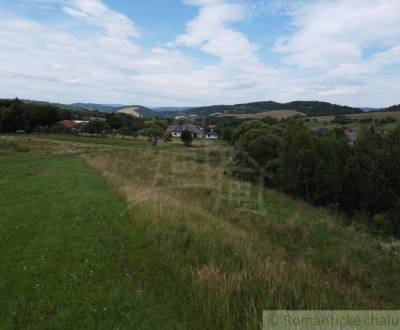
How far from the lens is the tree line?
23703mm

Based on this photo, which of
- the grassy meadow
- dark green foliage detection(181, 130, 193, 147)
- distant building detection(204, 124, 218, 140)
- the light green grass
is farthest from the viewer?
distant building detection(204, 124, 218, 140)

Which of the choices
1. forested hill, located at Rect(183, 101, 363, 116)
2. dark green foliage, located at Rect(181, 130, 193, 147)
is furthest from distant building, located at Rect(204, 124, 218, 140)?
forested hill, located at Rect(183, 101, 363, 116)

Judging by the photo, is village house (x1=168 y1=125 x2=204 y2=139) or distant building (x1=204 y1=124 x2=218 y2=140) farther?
distant building (x1=204 y1=124 x2=218 y2=140)

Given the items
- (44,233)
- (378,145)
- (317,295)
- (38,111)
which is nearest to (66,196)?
(44,233)

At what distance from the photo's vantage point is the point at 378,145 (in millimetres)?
27203

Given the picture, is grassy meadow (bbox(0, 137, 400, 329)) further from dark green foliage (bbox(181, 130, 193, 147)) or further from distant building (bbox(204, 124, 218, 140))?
distant building (bbox(204, 124, 218, 140))

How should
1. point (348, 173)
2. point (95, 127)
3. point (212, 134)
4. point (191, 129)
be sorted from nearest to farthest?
1. point (348, 173)
2. point (191, 129)
3. point (95, 127)
4. point (212, 134)

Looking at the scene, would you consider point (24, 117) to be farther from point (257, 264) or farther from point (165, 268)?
point (257, 264)

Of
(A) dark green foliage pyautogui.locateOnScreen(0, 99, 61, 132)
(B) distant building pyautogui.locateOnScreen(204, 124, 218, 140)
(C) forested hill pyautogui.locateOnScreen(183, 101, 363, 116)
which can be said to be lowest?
(B) distant building pyautogui.locateOnScreen(204, 124, 218, 140)

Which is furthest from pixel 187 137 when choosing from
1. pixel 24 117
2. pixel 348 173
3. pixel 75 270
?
pixel 75 270

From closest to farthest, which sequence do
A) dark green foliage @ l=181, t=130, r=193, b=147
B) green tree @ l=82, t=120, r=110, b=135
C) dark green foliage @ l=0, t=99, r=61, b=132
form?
dark green foliage @ l=181, t=130, r=193, b=147 → dark green foliage @ l=0, t=99, r=61, b=132 → green tree @ l=82, t=120, r=110, b=135

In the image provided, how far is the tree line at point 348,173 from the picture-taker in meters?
23.7

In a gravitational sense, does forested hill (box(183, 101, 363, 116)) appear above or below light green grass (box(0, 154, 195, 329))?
above

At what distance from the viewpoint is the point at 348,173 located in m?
25.5
